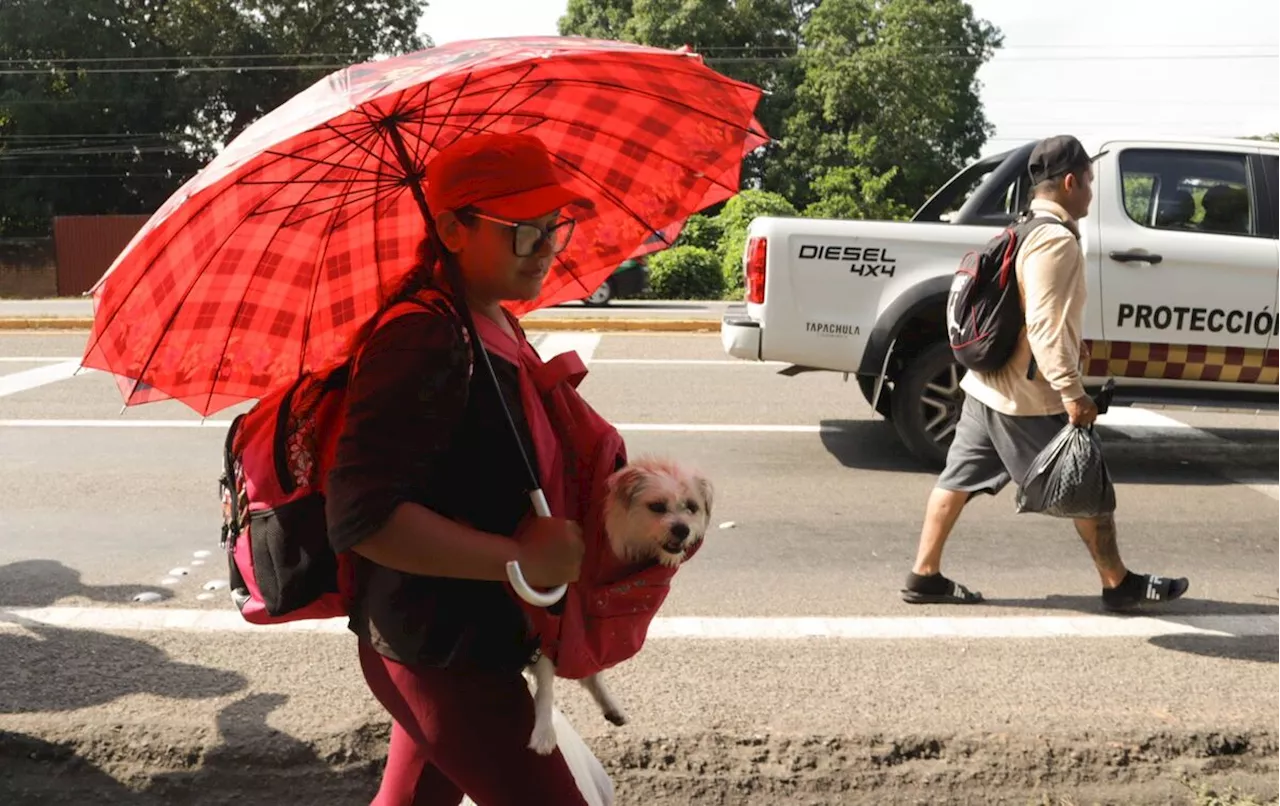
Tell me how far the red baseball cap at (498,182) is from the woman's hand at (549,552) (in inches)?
19.2

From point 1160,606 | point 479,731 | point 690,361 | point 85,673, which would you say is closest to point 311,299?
point 479,731

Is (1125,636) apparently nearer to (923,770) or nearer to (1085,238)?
(923,770)

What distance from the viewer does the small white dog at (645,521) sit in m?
1.97

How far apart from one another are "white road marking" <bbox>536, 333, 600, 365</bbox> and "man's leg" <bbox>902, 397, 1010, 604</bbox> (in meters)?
7.67

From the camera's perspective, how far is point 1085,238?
7512 mm

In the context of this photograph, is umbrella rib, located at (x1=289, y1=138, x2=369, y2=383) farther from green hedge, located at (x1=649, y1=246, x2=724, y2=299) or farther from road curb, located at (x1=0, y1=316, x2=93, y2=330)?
green hedge, located at (x1=649, y1=246, x2=724, y2=299)

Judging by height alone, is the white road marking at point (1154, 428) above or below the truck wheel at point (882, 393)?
below

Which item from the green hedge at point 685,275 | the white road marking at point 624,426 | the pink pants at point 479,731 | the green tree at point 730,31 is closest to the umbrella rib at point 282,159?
the pink pants at point 479,731

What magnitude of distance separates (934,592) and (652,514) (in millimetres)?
3477

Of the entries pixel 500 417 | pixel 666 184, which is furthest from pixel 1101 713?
pixel 500 417

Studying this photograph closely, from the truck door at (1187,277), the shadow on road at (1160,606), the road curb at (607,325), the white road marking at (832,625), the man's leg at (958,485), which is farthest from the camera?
the road curb at (607,325)

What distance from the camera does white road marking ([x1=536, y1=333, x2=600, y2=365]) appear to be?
1322 centimetres

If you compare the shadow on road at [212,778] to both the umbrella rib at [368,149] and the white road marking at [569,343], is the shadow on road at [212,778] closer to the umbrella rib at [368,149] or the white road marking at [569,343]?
the umbrella rib at [368,149]

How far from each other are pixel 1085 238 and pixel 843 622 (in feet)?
11.9
